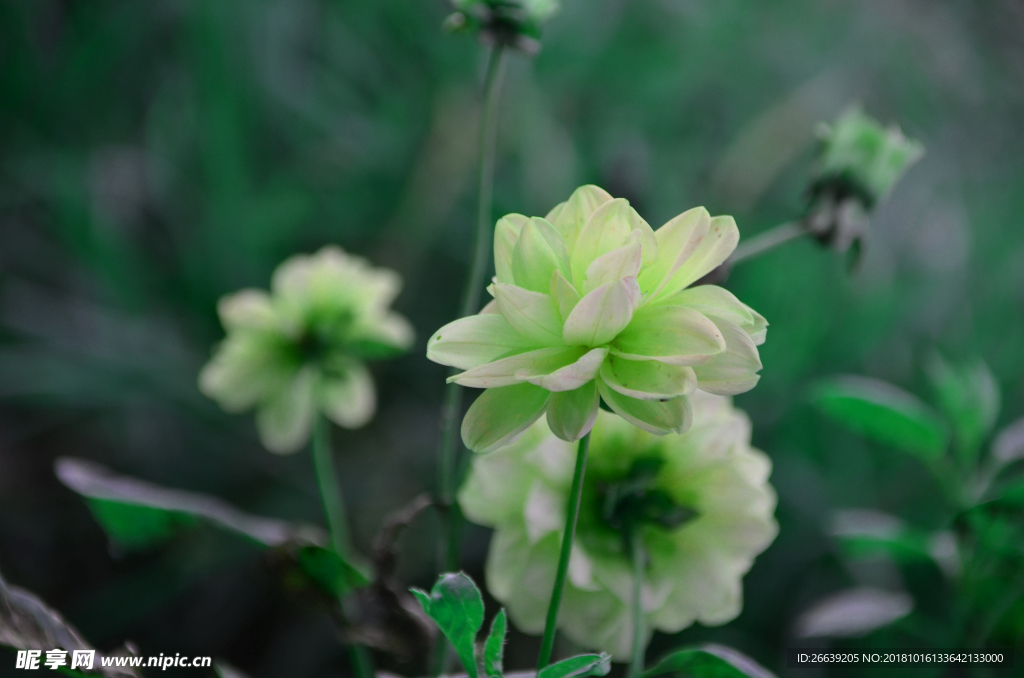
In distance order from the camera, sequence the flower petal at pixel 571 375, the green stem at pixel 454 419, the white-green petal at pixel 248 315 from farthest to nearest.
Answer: the white-green petal at pixel 248 315
the green stem at pixel 454 419
the flower petal at pixel 571 375

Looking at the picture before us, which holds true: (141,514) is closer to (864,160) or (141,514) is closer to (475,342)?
(475,342)

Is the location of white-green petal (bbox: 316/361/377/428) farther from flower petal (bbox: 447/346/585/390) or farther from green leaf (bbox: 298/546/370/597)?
flower petal (bbox: 447/346/585/390)

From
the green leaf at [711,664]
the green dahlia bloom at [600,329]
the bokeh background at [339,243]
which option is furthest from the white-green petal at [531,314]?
the bokeh background at [339,243]

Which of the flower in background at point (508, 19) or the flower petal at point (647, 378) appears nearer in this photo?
the flower petal at point (647, 378)

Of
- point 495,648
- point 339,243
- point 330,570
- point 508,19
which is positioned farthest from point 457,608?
point 339,243

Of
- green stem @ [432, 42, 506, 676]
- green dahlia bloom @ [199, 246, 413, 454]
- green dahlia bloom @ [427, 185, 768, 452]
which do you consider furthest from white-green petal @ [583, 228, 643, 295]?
green dahlia bloom @ [199, 246, 413, 454]

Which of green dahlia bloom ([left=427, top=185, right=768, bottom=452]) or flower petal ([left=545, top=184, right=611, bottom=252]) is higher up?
flower petal ([left=545, top=184, right=611, bottom=252])

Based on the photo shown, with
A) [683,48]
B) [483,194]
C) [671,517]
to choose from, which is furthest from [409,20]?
[671,517]

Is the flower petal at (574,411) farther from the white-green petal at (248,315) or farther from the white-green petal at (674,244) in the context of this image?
the white-green petal at (248,315)
